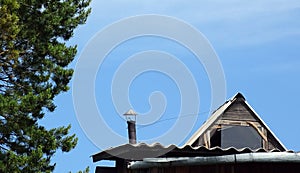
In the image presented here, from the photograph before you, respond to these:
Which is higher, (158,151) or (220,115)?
(220,115)

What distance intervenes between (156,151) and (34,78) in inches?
243

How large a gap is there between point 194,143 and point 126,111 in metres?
2.35

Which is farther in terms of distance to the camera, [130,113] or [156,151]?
[130,113]

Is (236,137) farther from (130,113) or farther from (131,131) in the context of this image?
(130,113)

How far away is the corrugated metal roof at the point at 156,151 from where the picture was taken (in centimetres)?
1385

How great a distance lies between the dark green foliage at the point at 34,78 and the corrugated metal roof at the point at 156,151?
10.5 ft

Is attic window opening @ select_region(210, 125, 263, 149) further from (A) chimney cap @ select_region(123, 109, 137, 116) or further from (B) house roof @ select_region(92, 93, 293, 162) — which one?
(B) house roof @ select_region(92, 93, 293, 162)

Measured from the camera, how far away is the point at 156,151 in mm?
14148

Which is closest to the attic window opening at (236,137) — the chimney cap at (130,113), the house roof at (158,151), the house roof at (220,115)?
the house roof at (220,115)

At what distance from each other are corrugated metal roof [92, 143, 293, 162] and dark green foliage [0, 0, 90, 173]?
320 centimetres

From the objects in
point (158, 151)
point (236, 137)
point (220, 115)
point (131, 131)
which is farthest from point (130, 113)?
point (236, 137)

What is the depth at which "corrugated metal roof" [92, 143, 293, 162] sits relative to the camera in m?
13.9

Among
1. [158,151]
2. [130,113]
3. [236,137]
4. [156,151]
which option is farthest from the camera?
[236,137]

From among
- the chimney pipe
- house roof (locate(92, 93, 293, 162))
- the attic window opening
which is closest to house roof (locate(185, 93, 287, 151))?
the attic window opening
